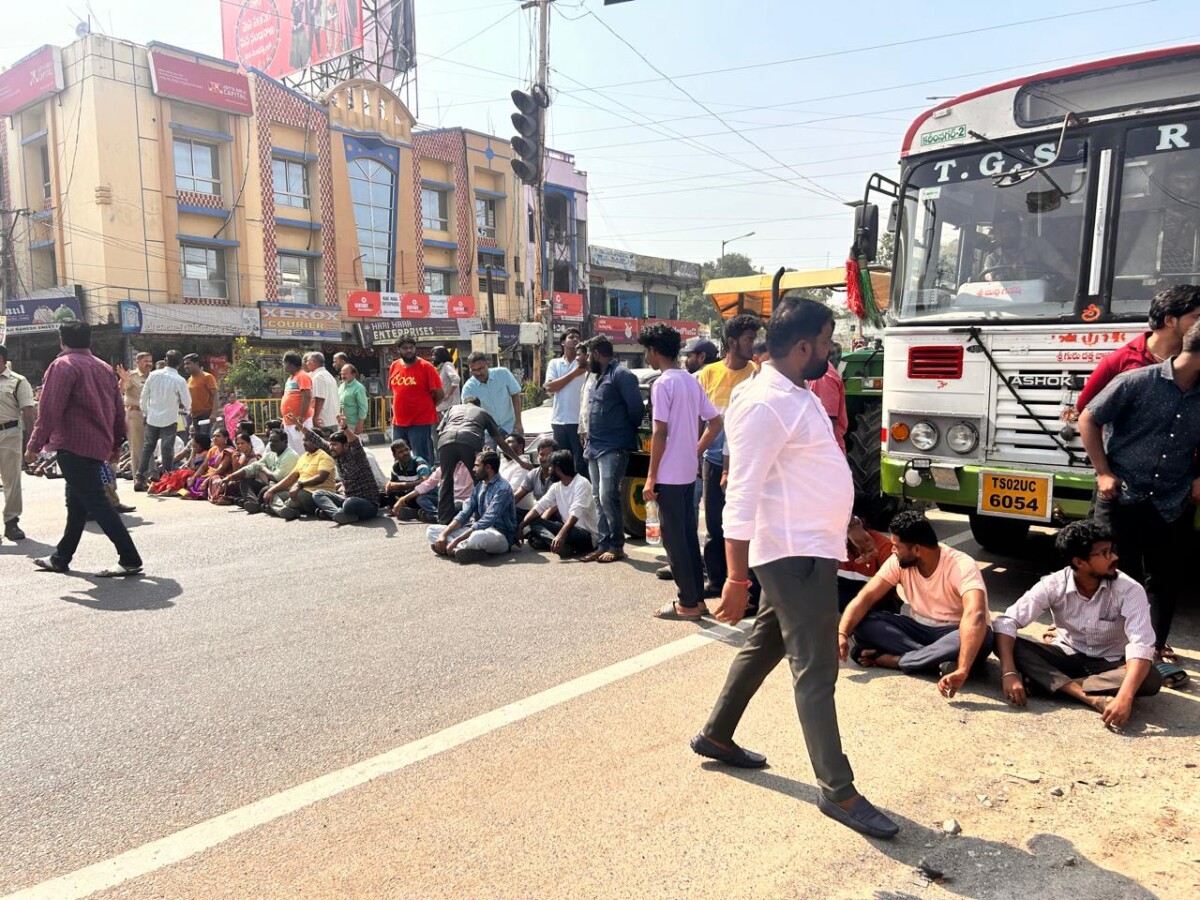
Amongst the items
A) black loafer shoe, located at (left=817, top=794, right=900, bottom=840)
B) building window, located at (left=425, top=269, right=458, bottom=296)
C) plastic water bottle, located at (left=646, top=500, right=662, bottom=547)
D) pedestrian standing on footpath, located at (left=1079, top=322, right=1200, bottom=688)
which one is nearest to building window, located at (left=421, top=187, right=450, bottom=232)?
building window, located at (left=425, top=269, right=458, bottom=296)

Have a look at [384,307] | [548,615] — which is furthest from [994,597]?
[384,307]

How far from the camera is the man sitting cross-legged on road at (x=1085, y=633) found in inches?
148

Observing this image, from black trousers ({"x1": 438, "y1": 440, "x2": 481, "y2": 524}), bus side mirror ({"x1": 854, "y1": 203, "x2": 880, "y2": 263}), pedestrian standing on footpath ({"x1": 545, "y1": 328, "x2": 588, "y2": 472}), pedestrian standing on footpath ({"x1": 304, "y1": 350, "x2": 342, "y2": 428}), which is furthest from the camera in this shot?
pedestrian standing on footpath ({"x1": 304, "y1": 350, "x2": 342, "y2": 428})

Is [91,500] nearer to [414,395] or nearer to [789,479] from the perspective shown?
[414,395]

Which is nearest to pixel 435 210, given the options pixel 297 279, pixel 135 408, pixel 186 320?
pixel 297 279

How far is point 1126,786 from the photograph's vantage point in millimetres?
3137

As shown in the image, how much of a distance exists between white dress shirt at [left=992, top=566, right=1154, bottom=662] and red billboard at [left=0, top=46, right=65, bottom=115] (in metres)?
30.0

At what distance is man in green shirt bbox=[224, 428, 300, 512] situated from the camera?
32.1ft

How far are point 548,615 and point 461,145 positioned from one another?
33.0 metres

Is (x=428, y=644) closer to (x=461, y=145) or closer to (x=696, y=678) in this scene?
(x=696, y=678)

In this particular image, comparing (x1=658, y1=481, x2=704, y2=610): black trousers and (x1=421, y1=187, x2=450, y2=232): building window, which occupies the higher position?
(x1=421, y1=187, x2=450, y2=232): building window

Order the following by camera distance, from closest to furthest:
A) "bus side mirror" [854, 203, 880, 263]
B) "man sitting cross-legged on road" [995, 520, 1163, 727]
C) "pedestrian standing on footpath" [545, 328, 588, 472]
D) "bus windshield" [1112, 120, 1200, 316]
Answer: "man sitting cross-legged on road" [995, 520, 1163, 727]
"bus windshield" [1112, 120, 1200, 316]
"bus side mirror" [854, 203, 880, 263]
"pedestrian standing on footpath" [545, 328, 588, 472]

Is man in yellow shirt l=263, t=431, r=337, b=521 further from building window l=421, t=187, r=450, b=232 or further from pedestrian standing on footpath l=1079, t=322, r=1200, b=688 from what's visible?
building window l=421, t=187, r=450, b=232

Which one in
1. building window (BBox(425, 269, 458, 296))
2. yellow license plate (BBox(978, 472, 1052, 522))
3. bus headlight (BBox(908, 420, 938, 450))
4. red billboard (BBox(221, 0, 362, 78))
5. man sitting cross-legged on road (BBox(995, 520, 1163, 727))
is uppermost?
red billboard (BBox(221, 0, 362, 78))
